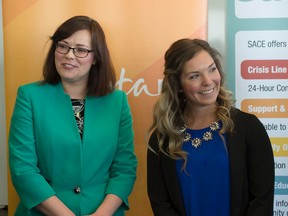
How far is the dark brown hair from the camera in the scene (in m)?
1.85

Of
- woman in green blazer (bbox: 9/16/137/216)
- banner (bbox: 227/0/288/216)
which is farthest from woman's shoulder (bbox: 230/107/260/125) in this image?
banner (bbox: 227/0/288/216)

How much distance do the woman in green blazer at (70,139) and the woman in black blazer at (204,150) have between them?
0.25 meters

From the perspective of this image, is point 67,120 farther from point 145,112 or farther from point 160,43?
point 160,43

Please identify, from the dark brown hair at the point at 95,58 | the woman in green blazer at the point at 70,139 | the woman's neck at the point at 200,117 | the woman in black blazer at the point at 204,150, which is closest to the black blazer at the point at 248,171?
the woman in black blazer at the point at 204,150

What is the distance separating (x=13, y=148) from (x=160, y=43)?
1.03 metres

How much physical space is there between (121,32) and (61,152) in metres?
0.87

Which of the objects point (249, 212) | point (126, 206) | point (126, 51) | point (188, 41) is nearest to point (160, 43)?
point (126, 51)

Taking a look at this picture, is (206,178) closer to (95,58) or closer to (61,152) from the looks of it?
(61,152)

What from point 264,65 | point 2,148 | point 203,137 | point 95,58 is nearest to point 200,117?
point 203,137

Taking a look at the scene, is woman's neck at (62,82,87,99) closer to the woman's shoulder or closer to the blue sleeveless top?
the blue sleeveless top

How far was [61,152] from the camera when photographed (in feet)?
5.95

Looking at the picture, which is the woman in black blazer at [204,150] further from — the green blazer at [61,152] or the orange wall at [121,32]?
the orange wall at [121,32]

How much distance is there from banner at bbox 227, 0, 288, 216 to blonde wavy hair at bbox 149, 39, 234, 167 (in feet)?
1.98

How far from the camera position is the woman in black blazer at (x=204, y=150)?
160cm
